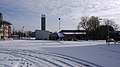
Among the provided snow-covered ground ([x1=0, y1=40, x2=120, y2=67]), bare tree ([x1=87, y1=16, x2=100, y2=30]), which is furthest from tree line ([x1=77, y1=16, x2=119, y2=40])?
snow-covered ground ([x1=0, y1=40, x2=120, y2=67])

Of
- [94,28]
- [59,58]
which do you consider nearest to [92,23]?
[94,28]

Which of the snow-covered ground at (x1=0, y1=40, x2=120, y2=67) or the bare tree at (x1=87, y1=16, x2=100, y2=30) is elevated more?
the bare tree at (x1=87, y1=16, x2=100, y2=30)

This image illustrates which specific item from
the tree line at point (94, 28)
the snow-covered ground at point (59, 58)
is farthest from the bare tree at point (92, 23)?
the snow-covered ground at point (59, 58)

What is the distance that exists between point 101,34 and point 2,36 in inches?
2218

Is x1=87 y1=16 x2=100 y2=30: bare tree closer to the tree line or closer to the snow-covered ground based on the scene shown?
the tree line

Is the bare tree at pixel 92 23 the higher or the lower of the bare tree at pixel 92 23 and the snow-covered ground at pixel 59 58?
the higher

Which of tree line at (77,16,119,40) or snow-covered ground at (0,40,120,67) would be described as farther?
tree line at (77,16,119,40)

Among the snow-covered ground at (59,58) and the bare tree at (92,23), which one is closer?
the snow-covered ground at (59,58)

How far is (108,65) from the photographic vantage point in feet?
49.0

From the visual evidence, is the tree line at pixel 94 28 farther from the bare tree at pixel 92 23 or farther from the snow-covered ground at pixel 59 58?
the snow-covered ground at pixel 59 58

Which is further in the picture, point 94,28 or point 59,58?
point 94,28

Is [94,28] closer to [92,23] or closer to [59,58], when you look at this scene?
[92,23]

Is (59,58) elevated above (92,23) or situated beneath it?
situated beneath

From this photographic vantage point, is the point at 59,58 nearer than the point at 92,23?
Yes
